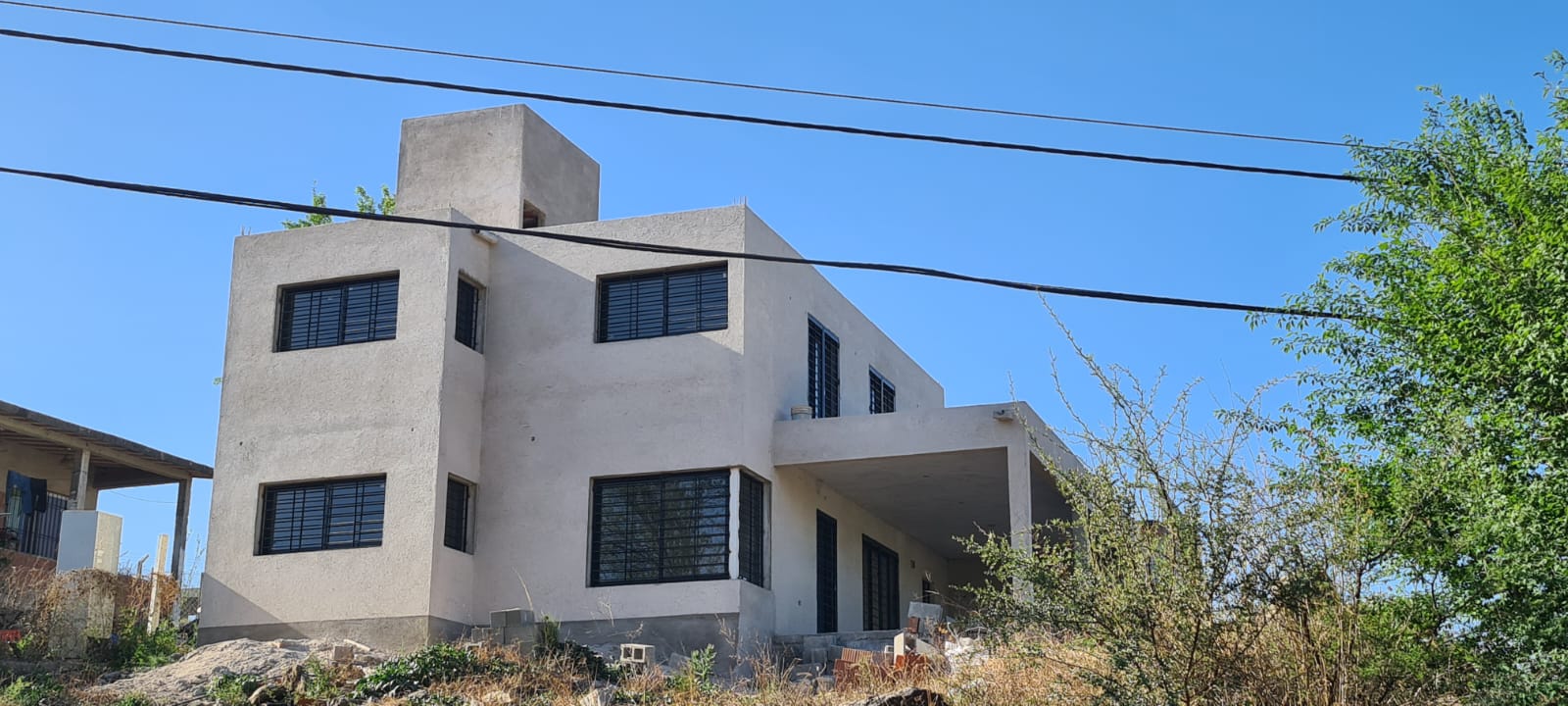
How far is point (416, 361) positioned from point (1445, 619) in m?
→ 13.1

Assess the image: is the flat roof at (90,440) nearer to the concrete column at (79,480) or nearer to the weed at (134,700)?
the concrete column at (79,480)

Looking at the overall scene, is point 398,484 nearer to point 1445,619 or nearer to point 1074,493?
point 1074,493

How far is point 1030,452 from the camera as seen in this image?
66.2 ft

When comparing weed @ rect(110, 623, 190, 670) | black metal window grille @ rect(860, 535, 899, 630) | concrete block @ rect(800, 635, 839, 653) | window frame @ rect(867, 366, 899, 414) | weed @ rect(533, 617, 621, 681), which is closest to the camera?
weed @ rect(533, 617, 621, 681)

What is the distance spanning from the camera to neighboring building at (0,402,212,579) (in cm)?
2506

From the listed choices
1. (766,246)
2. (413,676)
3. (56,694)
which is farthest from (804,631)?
(56,694)

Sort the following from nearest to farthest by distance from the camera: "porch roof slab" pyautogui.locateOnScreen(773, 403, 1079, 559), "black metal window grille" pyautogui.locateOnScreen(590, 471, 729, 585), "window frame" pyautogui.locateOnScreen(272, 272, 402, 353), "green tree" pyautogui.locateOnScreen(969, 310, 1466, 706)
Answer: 1. "green tree" pyautogui.locateOnScreen(969, 310, 1466, 706)
2. "black metal window grille" pyautogui.locateOnScreen(590, 471, 729, 585)
3. "porch roof slab" pyautogui.locateOnScreen(773, 403, 1079, 559)
4. "window frame" pyautogui.locateOnScreen(272, 272, 402, 353)

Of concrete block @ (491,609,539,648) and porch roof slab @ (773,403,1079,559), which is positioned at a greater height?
porch roof slab @ (773,403,1079,559)

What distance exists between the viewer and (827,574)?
22.9 metres

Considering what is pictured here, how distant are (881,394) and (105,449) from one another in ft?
42.9

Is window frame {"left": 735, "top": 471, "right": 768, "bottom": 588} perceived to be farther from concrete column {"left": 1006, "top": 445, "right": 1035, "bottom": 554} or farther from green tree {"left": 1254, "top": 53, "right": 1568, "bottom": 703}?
green tree {"left": 1254, "top": 53, "right": 1568, "bottom": 703}

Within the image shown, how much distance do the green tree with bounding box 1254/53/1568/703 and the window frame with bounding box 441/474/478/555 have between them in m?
10.9

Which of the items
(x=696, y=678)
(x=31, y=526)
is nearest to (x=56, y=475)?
(x=31, y=526)

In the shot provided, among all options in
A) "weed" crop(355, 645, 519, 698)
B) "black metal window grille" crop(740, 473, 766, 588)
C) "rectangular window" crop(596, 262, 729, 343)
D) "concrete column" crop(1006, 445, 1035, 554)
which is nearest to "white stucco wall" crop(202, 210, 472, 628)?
"rectangular window" crop(596, 262, 729, 343)
